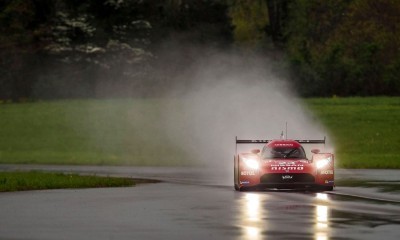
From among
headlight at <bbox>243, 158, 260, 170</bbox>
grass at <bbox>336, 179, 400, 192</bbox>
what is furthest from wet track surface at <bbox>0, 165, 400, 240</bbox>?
grass at <bbox>336, 179, 400, 192</bbox>

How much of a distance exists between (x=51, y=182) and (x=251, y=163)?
528 centimetres

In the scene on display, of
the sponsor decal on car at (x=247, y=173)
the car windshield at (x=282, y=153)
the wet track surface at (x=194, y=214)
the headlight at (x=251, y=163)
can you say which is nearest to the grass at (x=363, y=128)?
the car windshield at (x=282, y=153)

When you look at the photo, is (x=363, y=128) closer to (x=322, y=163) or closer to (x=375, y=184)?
(x=375, y=184)

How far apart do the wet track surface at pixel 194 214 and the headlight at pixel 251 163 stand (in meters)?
0.71

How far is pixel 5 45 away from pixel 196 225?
57847mm

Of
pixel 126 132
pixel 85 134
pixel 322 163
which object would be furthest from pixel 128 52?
pixel 322 163

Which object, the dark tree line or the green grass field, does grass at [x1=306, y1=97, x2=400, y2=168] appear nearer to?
the green grass field

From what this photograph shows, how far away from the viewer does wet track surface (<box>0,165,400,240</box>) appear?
810 inches

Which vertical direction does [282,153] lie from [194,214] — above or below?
above

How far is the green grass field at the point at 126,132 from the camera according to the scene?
5184cm

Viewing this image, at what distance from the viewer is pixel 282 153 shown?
3319 cm

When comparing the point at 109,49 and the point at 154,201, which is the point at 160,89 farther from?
the point at 154,201

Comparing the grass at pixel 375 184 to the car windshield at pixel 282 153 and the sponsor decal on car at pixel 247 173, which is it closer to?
the car windshield at pixel 282 153

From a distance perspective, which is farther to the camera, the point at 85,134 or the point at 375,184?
the point at 85,134
